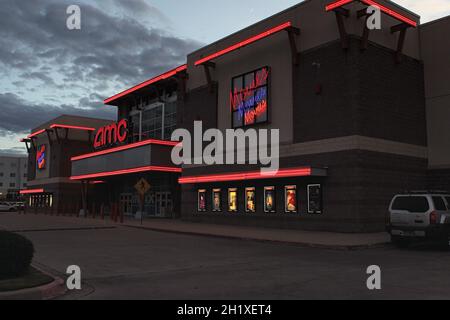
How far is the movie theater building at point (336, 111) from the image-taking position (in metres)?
22.7

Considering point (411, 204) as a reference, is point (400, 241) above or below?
below

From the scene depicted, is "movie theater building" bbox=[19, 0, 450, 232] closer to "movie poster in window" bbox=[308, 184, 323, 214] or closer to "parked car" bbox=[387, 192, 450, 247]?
"movie poster in window" bbox=[308, 184, 323, 214]

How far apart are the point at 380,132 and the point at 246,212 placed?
9.20 meters

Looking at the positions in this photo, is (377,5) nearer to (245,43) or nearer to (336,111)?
(336,111)

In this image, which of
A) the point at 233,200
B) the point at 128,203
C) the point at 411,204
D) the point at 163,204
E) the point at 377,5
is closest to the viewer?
the point at 411,204

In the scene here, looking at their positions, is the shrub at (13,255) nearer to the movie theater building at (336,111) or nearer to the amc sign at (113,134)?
the movie theater building at (336,111)

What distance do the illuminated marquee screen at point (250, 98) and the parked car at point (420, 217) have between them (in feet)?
38.7

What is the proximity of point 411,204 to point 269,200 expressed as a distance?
11081 mm

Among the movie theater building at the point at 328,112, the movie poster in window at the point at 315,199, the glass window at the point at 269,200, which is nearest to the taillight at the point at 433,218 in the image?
the movie theater building at the point at 328,112

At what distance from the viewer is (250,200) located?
91.9 ft

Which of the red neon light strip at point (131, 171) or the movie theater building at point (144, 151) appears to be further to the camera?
the movie theater building at point (144, 151)

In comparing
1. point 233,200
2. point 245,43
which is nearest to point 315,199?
point 233,200

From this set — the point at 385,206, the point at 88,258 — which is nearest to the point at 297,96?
the point at 385,206

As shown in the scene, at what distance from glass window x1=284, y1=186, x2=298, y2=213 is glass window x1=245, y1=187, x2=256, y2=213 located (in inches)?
103
